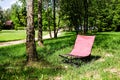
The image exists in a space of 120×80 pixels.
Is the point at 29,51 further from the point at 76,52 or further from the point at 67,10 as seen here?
the point at 67,10

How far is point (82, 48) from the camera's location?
13.4m

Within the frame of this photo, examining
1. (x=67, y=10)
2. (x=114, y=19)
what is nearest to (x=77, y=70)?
(x=67, y=10)

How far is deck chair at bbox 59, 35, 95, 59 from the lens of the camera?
12.6 m

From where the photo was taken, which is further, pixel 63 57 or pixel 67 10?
pixel 67 10

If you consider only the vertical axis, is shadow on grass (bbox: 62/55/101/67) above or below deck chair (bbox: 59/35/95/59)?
below

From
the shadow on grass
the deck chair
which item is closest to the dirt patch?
the shadow on grass

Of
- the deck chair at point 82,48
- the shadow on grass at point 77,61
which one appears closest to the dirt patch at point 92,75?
the shadow on grass at point 77,61

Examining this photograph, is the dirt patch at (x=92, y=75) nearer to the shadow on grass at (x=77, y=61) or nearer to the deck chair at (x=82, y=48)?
the shadow on grass at (x=77, y=61)

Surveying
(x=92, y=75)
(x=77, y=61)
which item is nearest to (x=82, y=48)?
(x=77, y=61)

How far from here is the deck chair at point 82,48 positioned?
41.4ft

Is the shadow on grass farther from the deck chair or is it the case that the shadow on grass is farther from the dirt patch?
the dirt patch

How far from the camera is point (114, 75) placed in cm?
938

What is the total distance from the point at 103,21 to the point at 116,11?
406 cm

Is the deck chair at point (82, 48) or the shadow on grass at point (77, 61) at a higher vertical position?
the deck chair at point (82, 48)
